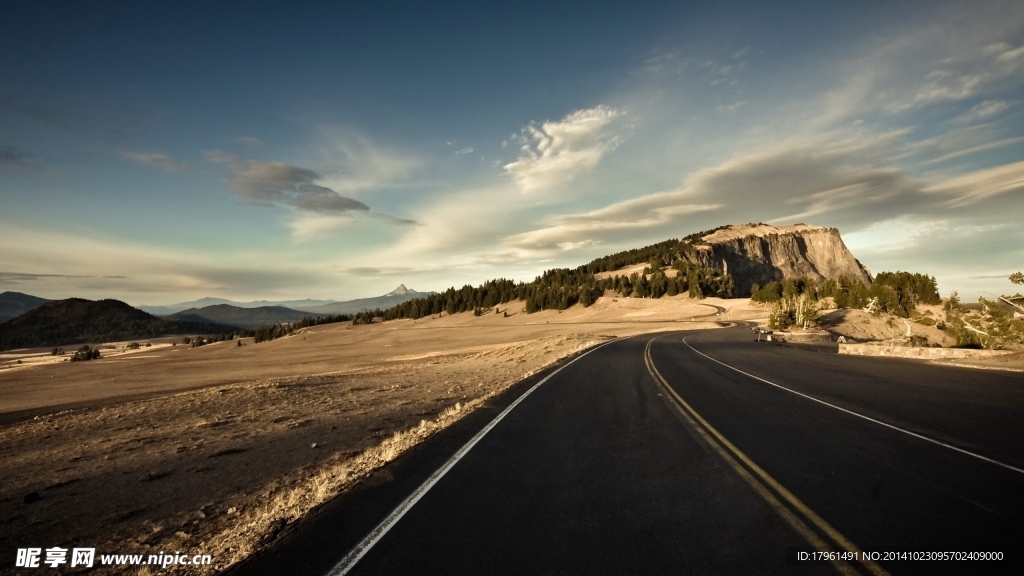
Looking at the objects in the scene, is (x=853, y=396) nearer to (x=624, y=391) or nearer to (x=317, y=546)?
(x=624, y=391)

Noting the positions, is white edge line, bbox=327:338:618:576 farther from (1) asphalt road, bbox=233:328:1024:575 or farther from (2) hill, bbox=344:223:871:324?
(2) hill, bbox=344:223:871:324

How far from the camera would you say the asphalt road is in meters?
4.48

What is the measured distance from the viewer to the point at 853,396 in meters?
13.9

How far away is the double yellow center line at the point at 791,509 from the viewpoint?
4.35 m

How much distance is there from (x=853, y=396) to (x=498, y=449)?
11.6 meters

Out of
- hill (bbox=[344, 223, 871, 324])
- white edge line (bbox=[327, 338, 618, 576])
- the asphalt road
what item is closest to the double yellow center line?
the asphalt road

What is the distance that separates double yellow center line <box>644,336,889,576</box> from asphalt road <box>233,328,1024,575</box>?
24 mm

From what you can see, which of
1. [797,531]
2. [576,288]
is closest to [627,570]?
[797,531]

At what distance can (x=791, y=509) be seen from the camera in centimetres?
550

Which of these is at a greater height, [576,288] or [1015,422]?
[576,288]

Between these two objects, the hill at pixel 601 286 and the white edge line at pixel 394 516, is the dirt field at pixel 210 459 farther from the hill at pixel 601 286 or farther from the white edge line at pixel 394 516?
the hill at pixel 601 286

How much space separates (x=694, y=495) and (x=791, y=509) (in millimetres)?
1068

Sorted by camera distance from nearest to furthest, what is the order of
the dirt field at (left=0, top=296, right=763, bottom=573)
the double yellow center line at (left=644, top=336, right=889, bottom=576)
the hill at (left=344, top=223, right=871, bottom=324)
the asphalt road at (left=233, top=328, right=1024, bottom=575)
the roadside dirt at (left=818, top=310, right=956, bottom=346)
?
the double yellow center line at (left=644, top=336, right=889, bottom=576) → the asphalt road at (left=233, top=328, right=1024, bottom=575) → the dirt field at (left=0, top=296, right=763, bottom=573) → the roadside dirt at (left=818, top=310, right=956, bottom=346) → the hill at (left=344, top=223, right=871, bottom=324)

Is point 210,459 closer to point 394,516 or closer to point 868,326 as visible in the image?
point 394,516
